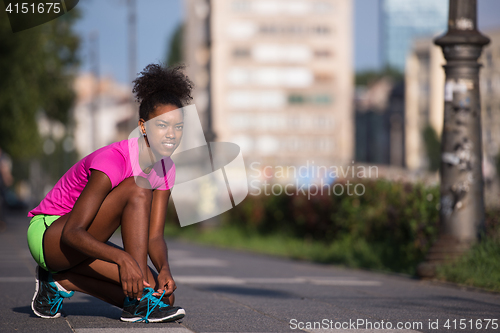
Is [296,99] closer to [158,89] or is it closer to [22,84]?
[22,84]

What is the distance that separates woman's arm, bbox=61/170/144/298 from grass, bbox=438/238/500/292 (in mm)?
4484

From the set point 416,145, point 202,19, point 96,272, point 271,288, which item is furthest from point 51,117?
point 416,145

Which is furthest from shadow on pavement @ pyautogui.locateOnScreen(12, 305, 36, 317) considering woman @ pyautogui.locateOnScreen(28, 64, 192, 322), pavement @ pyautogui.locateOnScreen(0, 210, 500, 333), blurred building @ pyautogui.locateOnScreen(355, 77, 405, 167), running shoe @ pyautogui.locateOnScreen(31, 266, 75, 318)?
blurred building @ pyautogui.locateOnScreen(355, 77, 405, 167)

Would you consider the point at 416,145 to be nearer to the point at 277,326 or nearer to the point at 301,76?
the point at 301,76

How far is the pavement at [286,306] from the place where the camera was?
4766mm

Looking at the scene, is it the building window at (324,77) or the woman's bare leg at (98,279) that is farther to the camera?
the building window at (324,77)

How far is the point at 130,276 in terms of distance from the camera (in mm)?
4281

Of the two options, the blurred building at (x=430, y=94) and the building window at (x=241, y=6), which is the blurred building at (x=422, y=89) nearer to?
the blurred building at (x=430, y=94)

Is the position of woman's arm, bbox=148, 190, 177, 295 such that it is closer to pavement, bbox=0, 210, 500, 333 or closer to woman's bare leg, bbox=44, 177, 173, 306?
woman's bare leg, bbox=44, 177, 173, 306

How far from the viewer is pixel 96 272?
15.4ft

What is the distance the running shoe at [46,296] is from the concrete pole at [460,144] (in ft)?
16.1

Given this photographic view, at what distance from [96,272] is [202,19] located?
3778 inches

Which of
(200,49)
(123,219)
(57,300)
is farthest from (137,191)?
(200,49)

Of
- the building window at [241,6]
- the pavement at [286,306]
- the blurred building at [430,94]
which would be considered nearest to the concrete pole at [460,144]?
the pavement at [286,306]
